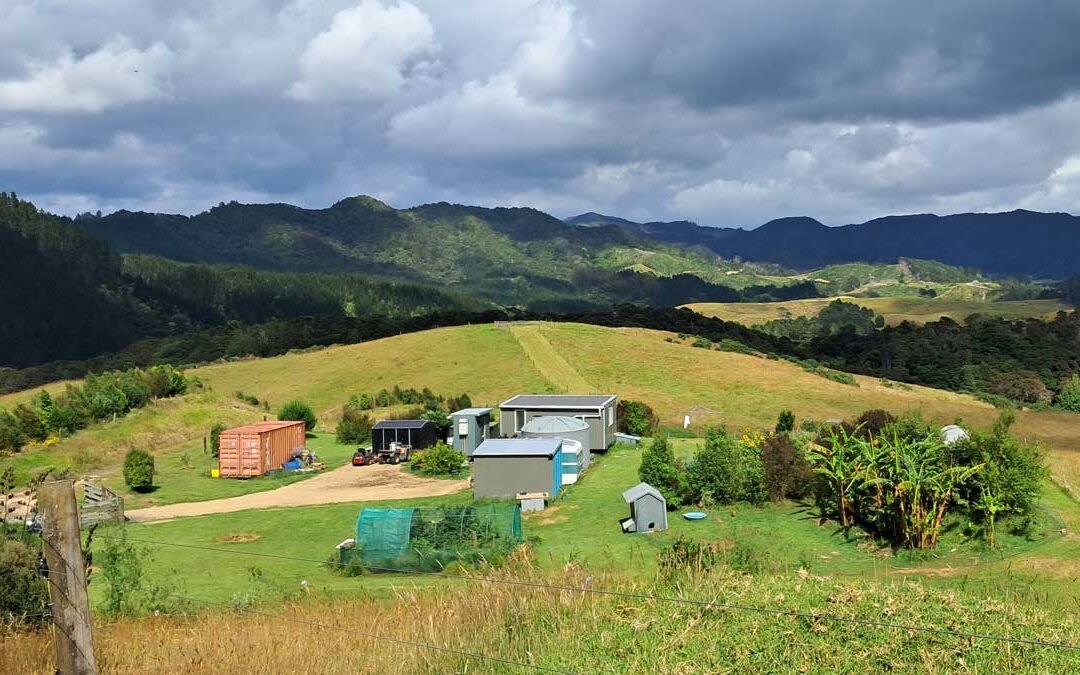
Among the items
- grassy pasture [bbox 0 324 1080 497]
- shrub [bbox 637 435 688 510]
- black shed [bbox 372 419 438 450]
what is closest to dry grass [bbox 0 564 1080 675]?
shrub [bbox 637 435 688 510]

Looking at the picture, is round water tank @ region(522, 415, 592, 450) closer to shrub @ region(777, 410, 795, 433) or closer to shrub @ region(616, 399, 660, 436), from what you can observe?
shrub @ region(616, 399, 660, 436)

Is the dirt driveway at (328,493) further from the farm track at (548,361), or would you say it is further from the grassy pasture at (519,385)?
the farm track at (548,361)

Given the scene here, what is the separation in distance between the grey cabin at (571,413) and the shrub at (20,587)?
31271 millimetres

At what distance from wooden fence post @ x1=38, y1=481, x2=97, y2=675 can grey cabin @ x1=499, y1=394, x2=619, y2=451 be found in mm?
34709

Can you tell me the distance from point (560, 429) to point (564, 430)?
0.24m

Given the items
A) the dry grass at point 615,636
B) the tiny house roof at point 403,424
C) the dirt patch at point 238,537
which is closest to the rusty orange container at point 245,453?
the tiny house roof at point 403,424

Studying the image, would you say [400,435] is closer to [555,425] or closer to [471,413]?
[471,413]

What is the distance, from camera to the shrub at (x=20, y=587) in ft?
39.0

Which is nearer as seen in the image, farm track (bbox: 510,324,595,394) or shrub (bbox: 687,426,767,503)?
shrub (bbox: 687,426,767,503)

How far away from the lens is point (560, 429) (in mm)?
40844

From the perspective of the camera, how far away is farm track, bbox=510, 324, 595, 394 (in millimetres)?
70750

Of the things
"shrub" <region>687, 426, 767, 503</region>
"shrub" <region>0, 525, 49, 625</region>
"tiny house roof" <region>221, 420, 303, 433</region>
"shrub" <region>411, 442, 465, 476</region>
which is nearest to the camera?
"shrub" <region>0, 525, 49, 625</region>

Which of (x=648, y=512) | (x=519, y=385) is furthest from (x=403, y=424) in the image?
(x=519, y=385)

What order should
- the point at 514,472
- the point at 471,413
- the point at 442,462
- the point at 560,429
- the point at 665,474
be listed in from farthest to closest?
the point at 471,413 → the point at 560,429 → the point at 442,462 → the point at 514,472 → the point at 665,474
